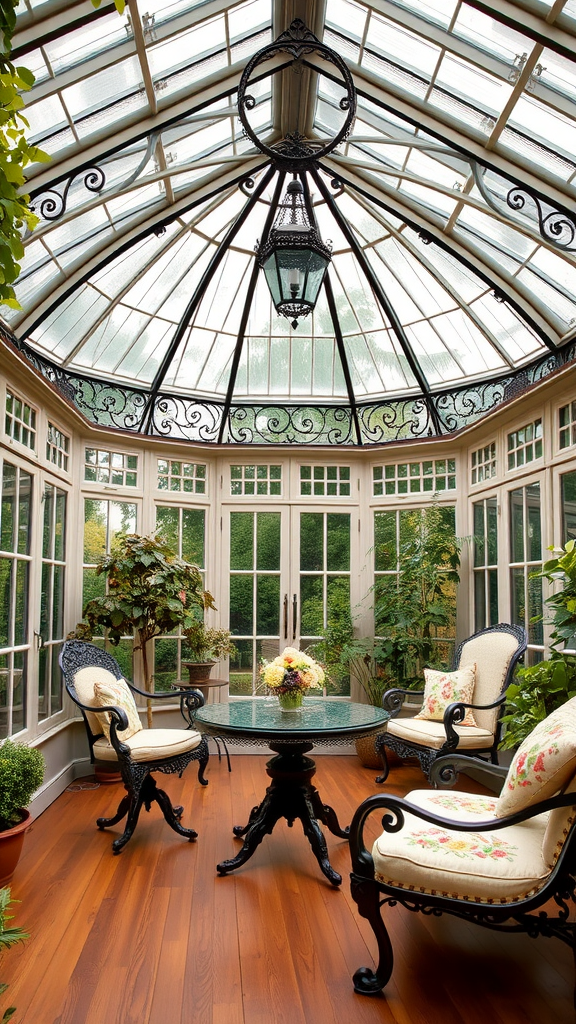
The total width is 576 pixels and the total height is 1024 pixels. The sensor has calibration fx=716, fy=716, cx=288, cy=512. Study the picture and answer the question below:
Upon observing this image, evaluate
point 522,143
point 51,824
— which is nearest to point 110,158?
point 522,143

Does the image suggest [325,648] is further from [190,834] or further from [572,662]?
[572,662]

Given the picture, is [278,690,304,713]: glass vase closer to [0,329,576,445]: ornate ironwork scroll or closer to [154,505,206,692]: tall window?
[154,505,206,692]: tall window

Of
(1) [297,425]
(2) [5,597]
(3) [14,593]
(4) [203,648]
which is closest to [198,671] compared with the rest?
(4) [203,648]

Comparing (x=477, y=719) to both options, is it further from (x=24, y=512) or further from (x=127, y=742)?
(x=24, y=512)

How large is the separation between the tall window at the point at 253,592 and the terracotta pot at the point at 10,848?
3500 mm

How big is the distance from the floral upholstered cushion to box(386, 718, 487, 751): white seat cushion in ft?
0.26

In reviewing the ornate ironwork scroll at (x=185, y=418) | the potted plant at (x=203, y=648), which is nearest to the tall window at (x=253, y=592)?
the potted plant at (x=203, y=648)

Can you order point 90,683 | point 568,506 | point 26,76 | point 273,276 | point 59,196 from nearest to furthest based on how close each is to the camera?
1. point 26,76
2. point 273,276
3. point 59,196
4. point 568,506
5. point 90,683

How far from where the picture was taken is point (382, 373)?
7.06 meters

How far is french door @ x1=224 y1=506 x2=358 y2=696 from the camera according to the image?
23.2 ft

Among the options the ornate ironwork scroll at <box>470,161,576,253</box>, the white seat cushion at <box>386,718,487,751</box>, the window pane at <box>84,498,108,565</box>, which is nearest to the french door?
the window pane at <box>84,498,108,565</box>

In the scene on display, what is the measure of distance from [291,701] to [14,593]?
6.23 ft

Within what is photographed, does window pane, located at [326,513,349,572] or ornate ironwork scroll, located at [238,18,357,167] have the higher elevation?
ornate ironwork scroll, located at [238,18,357,167]

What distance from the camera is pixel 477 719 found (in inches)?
207
